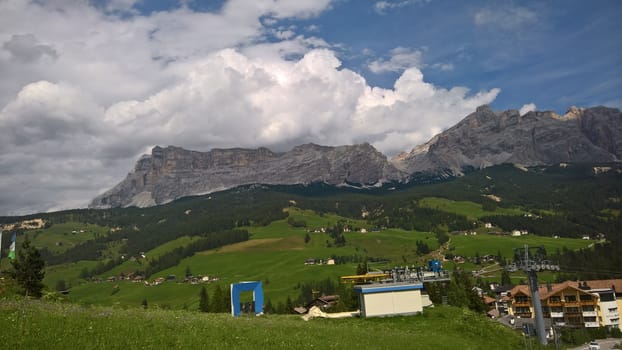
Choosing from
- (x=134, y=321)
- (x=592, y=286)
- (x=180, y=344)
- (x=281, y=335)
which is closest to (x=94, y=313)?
(x=134, y=321)

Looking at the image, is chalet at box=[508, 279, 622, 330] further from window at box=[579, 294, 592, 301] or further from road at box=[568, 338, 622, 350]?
road at box=[568, 338, 622, 350]

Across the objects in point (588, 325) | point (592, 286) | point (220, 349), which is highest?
point (220, 349)

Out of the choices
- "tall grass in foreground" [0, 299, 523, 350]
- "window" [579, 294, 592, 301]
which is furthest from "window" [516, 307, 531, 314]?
"tall grass in foreground" [0, 299, 523, 350]

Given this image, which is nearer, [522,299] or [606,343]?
[606,343]

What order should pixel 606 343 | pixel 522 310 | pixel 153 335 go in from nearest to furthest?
1. pixel 153 335
2. pixel 606 343
3. pixel 522 310

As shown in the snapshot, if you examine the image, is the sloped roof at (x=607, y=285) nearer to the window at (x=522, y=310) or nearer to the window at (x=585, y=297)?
the window at (x=585, y=297)

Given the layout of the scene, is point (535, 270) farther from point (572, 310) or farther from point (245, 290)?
point (572, 310)

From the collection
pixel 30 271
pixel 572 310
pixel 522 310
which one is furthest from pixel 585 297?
pixel 30 271

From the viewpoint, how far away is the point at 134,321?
21.9m

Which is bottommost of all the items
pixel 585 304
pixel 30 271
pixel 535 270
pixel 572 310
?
pixel 572 310

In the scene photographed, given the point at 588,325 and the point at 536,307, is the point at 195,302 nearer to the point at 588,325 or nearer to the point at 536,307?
the point at 588,325

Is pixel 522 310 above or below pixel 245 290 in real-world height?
below

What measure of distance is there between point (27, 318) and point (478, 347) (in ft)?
97.8

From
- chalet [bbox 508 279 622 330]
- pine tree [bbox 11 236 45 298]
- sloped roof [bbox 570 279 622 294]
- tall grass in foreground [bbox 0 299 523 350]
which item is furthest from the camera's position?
sloped roof [bbox 570 279 622 294]
